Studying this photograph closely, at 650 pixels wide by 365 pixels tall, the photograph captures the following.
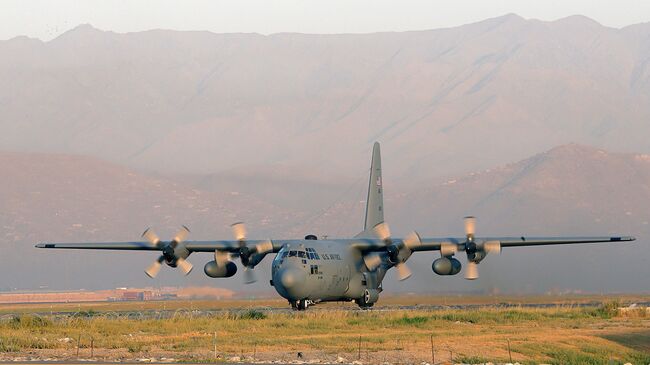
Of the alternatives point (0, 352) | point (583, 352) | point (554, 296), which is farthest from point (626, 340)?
point (554, 296)

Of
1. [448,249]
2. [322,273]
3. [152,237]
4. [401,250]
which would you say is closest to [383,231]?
[401,250]

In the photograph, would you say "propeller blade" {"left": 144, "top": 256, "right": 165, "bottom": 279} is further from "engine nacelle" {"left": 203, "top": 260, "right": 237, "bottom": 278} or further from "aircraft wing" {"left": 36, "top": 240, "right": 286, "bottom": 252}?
Result: "engine nacelle" {"left": 203, "top": 260, "right": 237, "bottom": 278}

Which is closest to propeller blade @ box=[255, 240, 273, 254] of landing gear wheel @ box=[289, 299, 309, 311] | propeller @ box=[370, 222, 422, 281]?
landing gear wheel @ box=[289, 299, 309, 311]

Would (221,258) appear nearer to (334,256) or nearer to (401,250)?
(334,256)

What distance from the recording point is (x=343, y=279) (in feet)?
213

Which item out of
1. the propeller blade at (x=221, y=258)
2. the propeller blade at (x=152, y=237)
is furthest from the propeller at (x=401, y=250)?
the propeller blade at (x=152, y=237)

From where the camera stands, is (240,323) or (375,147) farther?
(375,147)

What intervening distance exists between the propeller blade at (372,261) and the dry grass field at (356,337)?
3491mm

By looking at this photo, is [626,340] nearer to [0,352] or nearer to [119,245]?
[0,352]

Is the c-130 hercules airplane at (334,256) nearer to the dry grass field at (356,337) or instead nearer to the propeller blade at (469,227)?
the propeller blade at (469,227)

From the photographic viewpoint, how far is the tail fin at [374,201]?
73.2m

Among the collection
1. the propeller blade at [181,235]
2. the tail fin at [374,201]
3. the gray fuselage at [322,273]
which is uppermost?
the tail fin at [374,201]

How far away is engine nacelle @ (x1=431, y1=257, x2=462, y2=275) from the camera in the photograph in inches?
2478

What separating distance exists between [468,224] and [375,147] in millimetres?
13075
